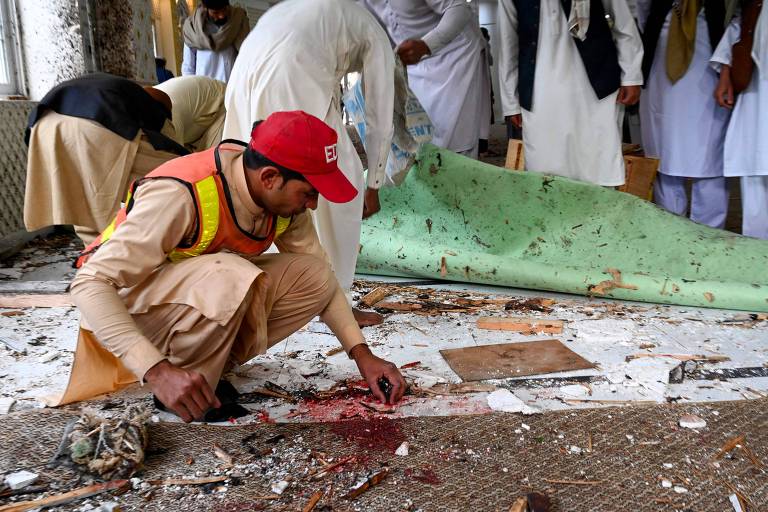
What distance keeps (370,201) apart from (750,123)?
2.37 m

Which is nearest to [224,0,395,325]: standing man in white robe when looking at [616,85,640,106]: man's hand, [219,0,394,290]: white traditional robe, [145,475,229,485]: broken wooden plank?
[219,0,394,290]: white traditional robe

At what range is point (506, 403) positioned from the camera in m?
2.16

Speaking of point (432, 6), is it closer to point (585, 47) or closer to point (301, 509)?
point (585, 47)

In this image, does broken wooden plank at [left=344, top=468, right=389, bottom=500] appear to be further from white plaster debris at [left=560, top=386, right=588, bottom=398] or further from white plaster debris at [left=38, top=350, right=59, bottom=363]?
white plaster debris at [left=38, top=350, right=59, bottom=363]

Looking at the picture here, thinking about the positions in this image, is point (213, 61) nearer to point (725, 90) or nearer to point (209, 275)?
point (725, 90)

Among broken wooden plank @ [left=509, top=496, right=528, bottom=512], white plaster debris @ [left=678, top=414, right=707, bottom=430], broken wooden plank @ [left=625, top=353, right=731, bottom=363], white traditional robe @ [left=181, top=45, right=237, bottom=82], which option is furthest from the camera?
white traditional robe @ [left=181, top=45, right=237, bottom=82]

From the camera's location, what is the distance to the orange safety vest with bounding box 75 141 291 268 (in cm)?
184

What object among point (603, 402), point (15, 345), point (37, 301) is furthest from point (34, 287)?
point (603, 402)

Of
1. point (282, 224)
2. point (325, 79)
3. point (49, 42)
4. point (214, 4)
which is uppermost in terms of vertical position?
point (214, 4)

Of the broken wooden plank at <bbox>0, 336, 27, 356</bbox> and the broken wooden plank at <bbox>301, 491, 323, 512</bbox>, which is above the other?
the broken wooden plank at <bbox>301, 491, 323, 512</bbox>

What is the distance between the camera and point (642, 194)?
429cm

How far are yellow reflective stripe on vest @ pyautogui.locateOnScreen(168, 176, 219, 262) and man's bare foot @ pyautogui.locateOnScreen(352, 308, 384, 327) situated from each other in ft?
3.78

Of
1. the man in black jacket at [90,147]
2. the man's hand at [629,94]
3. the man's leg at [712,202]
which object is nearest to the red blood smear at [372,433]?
the man in black jacket at [90,147]

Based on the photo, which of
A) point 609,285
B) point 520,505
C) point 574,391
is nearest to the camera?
point 520,505
